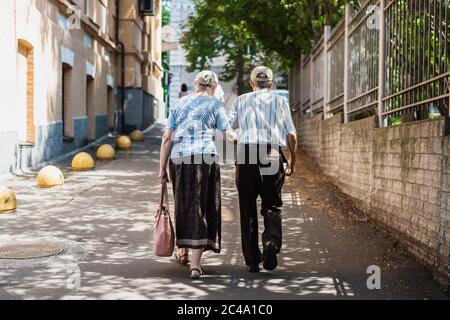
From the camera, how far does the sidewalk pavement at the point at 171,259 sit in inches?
217

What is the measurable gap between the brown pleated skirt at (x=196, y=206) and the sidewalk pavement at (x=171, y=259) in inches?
12.2

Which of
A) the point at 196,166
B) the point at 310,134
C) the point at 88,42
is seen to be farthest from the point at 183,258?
the point at 88,42

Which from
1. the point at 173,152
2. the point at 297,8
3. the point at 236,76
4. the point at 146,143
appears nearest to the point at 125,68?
the point at 146,143

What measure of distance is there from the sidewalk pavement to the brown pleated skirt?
310mm

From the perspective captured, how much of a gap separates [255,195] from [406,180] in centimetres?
167

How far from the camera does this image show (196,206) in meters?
6.18

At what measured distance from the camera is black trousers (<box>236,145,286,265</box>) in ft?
20.7

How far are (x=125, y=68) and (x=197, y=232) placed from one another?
21.0 m

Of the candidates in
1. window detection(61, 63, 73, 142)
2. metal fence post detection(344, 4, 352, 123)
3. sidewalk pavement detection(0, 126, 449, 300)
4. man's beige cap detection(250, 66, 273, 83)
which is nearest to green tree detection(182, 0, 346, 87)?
metal fence post detection(344, 4, 352, 123)

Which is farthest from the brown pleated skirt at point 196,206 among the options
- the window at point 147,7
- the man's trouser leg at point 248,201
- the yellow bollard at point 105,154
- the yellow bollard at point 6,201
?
the window at point 147,7

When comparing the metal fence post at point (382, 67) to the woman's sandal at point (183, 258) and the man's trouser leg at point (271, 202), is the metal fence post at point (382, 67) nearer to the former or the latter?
the man's trouser leg at point (271, 202)

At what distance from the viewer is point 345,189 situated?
10953mm

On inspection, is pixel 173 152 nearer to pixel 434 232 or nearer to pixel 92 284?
pixel 92 284

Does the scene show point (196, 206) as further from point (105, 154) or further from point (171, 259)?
point (105, 154)
